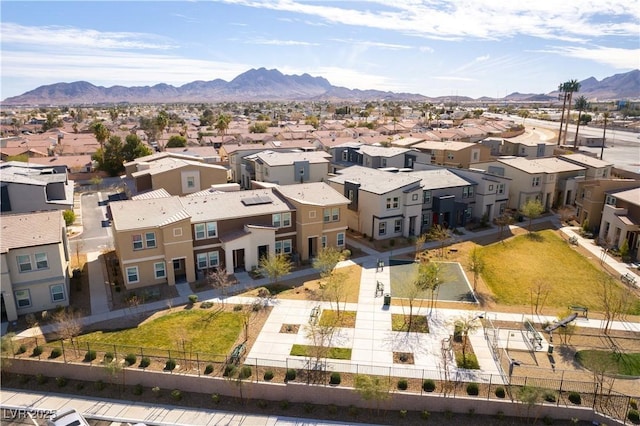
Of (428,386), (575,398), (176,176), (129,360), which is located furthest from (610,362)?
(176,176)

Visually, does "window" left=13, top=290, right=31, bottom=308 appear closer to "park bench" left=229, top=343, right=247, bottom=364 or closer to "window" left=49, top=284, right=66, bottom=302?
"window" left=49, top=284, right=66, bottom=302

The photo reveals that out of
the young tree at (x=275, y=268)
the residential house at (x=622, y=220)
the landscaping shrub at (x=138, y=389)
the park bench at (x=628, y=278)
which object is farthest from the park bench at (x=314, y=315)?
the residential house at (x=622, y=220)

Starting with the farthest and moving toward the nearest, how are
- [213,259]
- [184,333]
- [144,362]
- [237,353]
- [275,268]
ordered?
[213,259], [275,268], [184,333], [237,353], [144,362]

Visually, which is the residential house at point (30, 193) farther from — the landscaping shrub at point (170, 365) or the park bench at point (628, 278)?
the park bench at point (628, 278)

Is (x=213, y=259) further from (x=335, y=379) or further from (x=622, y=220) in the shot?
(x=622, y=220)

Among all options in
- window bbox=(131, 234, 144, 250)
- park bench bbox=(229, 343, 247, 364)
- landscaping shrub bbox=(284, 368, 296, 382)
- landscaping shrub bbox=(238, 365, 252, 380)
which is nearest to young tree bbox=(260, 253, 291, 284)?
park bench bbox=(229, 343, 247, 364)

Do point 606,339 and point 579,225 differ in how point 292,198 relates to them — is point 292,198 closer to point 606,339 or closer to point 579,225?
point 606,339
